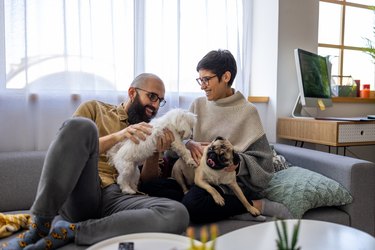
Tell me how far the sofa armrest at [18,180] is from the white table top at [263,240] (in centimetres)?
93

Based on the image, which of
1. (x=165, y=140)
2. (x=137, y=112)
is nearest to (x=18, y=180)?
(x=137, y=112)

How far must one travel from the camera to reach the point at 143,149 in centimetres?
139

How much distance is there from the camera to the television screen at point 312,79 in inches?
82.9

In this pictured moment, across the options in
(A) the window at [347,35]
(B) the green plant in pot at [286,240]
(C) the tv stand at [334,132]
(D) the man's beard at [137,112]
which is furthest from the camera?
(A) the window at [347,35]

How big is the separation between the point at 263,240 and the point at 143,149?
0.67m

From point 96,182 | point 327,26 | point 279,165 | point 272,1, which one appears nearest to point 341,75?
point 327,26

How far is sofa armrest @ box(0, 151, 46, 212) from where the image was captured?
60.4 inches

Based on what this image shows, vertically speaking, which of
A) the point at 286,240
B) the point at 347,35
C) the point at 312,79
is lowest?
the point at 286,240

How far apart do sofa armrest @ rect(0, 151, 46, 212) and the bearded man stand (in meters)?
0.36

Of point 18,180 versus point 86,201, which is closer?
point 86,201

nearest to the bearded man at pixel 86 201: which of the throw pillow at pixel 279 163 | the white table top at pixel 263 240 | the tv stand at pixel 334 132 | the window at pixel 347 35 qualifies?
the white table top at pixel 263 240

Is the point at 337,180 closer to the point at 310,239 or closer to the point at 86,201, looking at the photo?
the point at 310,239

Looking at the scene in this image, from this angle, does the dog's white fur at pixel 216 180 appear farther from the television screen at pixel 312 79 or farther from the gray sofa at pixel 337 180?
the television screen at pixel 312 79

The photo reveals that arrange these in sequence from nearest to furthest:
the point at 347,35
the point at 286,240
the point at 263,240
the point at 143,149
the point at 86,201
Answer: the point at 286,240
the point at 263,240
the point at 86,201
the point at 143,149
the point at 347,35
